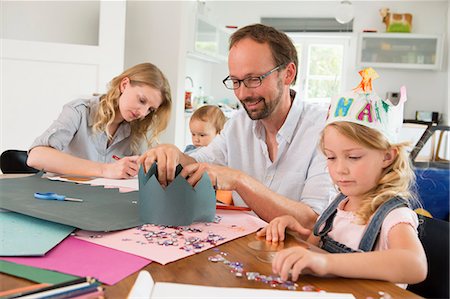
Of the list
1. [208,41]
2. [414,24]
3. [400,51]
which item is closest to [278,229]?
[208,41]

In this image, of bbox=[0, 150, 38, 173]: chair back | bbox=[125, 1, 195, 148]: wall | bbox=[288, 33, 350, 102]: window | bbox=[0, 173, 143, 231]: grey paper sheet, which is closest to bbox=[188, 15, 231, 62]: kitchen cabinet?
bbox=[288, 33, 350, 102]: window

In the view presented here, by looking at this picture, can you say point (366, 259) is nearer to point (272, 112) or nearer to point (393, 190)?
point (393, 190)

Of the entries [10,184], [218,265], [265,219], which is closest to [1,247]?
[218,265]

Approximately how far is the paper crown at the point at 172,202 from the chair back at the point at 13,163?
1206mm

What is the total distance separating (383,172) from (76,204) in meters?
0.78

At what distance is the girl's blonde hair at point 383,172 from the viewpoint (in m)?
1.16

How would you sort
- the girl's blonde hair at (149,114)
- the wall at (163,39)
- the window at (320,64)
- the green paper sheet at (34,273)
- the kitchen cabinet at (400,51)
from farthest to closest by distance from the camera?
the window at (320,64), the kitchen cabinet at (400,51), the wall at (163,39), the girl's blonde hair at (149,114), the green paper sheet at (34,273)

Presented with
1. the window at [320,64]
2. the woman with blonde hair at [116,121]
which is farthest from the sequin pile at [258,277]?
the window at [320,64]

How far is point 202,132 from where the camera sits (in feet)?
10.0

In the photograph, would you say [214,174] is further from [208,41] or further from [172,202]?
[208,41]

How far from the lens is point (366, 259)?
0.84 meters

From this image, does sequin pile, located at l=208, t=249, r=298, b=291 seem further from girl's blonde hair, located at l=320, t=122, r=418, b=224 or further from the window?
the window

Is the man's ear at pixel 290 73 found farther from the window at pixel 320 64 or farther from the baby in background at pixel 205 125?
the window at pixel 320 64

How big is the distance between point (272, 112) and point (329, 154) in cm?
51
